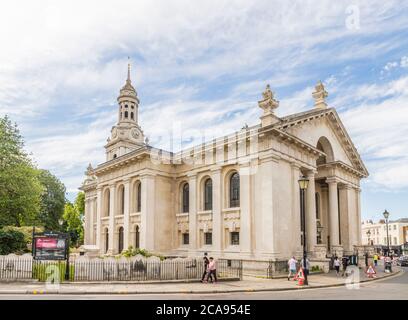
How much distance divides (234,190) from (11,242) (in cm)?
1665

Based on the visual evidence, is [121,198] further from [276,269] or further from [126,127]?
[126,127]

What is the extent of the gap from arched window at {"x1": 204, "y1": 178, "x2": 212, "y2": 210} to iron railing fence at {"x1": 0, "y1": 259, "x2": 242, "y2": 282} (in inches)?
465

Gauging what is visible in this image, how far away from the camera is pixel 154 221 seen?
33844mm

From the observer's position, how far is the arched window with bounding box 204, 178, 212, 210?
32.8m

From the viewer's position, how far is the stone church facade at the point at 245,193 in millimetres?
27812

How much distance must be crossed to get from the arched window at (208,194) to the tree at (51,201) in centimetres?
4389

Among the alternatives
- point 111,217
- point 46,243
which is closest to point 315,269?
point 46,243

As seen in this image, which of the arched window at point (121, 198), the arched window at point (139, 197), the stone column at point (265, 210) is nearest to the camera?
the stone column at point (265, 210)

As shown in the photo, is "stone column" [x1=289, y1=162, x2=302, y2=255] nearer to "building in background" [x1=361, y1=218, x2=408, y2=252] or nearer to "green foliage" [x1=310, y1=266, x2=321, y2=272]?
"green foliage" [x1=310, y1=266, x2=321, y2=272]

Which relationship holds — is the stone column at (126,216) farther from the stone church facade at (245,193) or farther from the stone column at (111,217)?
the stone column at (111,217)

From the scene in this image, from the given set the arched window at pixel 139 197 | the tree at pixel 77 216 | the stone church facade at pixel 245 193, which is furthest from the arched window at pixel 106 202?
the tree at pixel 77 216
